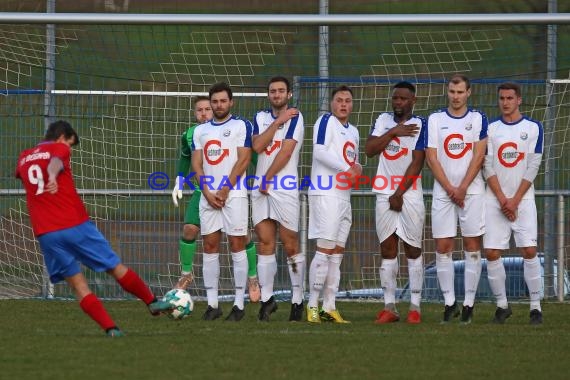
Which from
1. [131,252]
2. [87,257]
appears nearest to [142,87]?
[131,252]

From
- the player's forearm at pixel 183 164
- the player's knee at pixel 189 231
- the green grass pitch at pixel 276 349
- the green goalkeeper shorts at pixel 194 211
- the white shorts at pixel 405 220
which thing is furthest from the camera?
the player's knee at pixel 189 231

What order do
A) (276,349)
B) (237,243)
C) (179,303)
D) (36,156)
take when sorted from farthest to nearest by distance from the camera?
(237,243), (179,303), (36,156), (276,349)

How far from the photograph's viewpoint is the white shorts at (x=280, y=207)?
12.3m

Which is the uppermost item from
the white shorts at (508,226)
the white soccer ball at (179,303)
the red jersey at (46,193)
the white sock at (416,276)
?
the red jersey at (46,193)

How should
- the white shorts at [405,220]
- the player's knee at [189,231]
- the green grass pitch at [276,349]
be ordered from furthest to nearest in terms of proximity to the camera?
the player's knee at [189,231], the white shorts at [405,220], the green grass pitch at [276,349]

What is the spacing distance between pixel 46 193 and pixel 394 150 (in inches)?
146

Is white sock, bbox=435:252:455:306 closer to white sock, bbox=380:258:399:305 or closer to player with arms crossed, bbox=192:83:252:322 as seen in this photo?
white sock, bbox=380:258:399:305

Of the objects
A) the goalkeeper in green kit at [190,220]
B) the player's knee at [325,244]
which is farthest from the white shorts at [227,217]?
the goalkeeper in green kit at [190,220]

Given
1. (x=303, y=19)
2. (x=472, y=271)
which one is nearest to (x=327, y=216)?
(x=472, y=271)

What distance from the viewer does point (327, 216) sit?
12.1 metres

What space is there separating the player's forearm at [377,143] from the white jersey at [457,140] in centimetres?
41

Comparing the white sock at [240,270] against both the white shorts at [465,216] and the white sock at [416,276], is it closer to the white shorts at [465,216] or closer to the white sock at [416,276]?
the white sock at [416,276]

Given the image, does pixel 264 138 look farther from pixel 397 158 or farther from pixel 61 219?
pixel 61 219

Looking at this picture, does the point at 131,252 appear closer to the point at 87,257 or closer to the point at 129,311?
the point at 129,311
